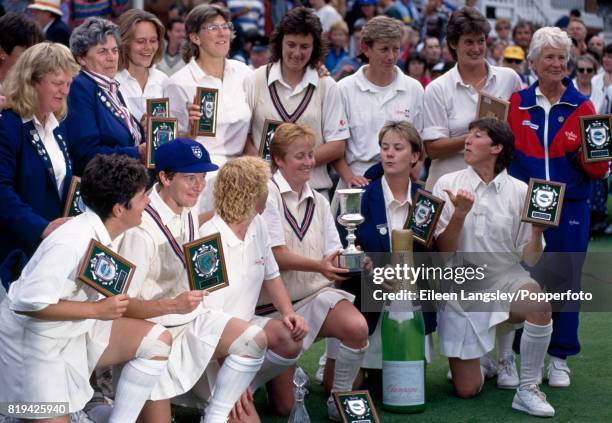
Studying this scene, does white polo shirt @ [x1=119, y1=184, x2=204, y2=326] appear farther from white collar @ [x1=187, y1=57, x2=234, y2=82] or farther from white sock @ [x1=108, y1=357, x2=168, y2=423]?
white collar @ [x1=187, y1=57, x2=234, y2=82]

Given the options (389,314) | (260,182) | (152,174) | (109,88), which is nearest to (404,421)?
(389,314)

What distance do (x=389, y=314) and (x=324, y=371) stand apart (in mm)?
575

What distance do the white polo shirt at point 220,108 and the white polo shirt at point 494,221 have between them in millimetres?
1248

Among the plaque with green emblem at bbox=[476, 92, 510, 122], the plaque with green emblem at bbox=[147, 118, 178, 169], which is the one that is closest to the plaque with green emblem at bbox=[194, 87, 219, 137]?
the plaque with green emblem at bbox=[147, 118, 178, 169]

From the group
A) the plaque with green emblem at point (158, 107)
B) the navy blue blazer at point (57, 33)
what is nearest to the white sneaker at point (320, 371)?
the plaque with green emblem at point (158, 107)

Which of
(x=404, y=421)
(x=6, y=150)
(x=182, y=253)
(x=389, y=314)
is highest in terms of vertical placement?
(x=6, y=150)

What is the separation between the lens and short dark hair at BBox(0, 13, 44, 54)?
563 centimetres

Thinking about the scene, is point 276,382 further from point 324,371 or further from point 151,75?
point 151,75

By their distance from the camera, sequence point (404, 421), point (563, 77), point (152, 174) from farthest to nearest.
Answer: point (563, 77), point (152, 174), point (404, 421)

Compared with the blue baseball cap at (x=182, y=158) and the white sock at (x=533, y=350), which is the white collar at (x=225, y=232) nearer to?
the blue baseball cap at (x=182, y=158)

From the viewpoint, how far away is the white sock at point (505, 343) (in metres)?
6.27

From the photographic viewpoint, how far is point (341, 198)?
19.2 ft

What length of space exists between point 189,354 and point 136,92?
78.6 inches

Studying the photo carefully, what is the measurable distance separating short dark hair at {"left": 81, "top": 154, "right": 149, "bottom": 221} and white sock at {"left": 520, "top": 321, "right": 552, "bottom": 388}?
2.42 meters
